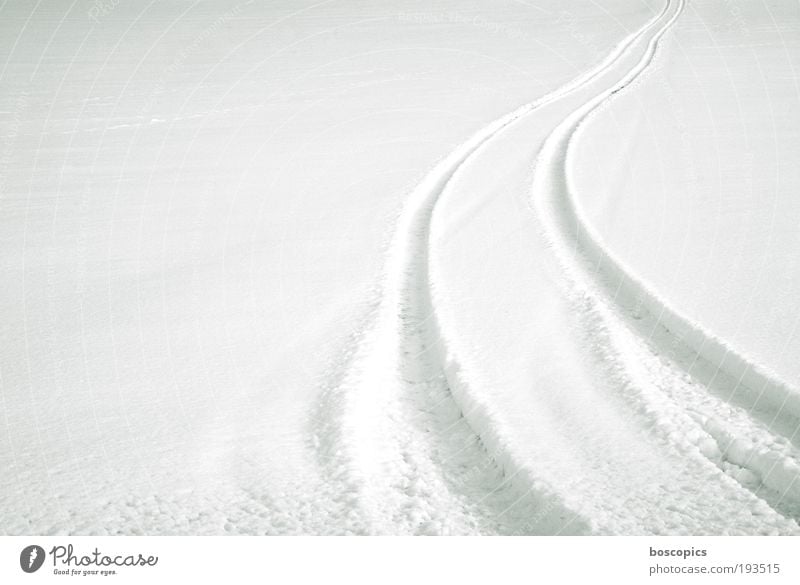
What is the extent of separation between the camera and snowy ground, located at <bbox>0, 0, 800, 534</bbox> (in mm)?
2016

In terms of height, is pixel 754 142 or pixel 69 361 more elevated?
pixel 69 361

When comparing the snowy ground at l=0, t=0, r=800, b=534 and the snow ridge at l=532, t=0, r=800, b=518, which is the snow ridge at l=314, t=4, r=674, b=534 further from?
the snow ridge at l=532, t=0, r=800, b=518

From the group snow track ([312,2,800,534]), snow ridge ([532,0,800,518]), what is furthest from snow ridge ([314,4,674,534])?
snow ridge ([532,0,800,518])

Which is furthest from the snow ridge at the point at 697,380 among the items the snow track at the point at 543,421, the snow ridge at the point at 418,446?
the snow ridge at the point at 418,446

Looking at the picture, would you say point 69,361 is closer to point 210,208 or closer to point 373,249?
point 373,249

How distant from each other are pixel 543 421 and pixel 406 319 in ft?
3.16

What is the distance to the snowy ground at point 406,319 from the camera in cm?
202

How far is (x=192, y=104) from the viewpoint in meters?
8.66

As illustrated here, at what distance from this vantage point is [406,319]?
3105mm

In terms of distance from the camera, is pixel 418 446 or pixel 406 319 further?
pixel 406 319

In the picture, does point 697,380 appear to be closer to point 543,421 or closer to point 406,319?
point 543,421

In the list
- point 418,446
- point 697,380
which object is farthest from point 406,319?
point 697,380
